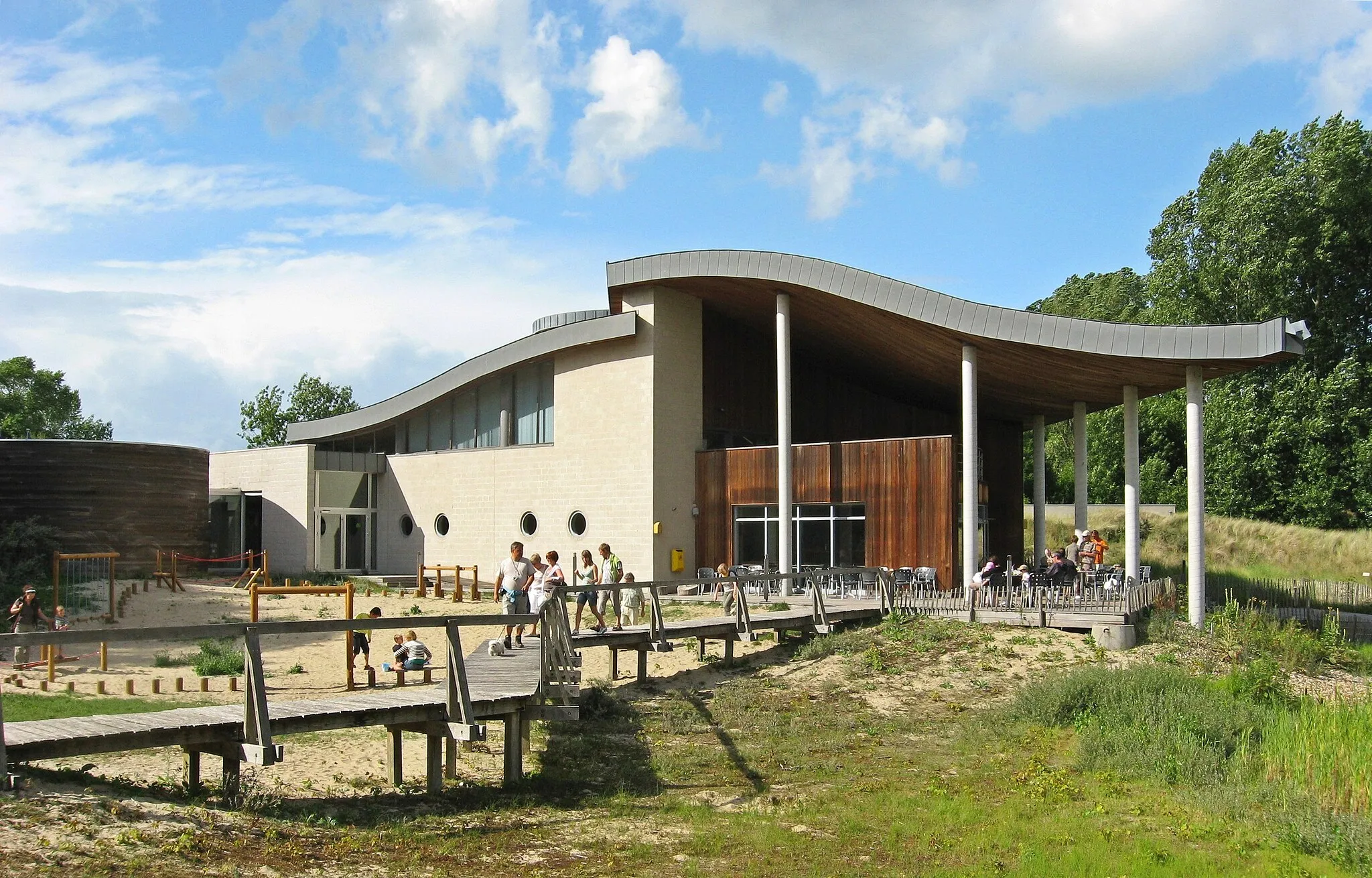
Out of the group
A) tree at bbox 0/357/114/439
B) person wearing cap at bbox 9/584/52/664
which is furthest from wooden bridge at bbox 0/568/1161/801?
tree at bbox 0/357/114/439

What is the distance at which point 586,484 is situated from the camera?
27.3 m

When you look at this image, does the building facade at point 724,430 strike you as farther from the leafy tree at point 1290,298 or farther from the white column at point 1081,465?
the leafy tree at point 1290,298

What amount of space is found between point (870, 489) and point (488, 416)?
1134 cm

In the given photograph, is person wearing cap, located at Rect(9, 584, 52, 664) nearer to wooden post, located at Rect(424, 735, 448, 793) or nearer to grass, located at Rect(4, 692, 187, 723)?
grass, located at Rect(4, 692, 187, 723)

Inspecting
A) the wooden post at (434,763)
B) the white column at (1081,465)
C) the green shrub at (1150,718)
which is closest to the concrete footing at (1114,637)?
the green shrub at (1150,718)

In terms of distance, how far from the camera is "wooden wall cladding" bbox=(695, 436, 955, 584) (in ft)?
74.4

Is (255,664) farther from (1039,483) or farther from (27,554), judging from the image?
(1039,483)

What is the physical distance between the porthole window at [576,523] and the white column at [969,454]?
9.77m

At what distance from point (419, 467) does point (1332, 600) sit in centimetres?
2358

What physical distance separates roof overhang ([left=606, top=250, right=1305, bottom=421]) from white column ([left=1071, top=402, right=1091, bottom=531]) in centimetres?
46

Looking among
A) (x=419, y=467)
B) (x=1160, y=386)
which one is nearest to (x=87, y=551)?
(x=419, y=467)

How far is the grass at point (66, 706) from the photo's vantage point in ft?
42.1

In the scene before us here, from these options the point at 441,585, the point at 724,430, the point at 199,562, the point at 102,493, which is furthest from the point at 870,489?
the point at 102,493

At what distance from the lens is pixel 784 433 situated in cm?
2441
